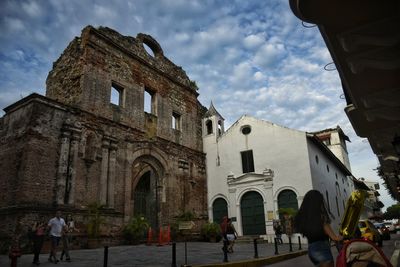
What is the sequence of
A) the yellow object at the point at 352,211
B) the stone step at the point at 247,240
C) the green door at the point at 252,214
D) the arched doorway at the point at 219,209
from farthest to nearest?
the arched doorway at the point at 219,209, the green door at the point at 252,214, the stone step at the point at 247,240, the yellow object at the point at 352,211

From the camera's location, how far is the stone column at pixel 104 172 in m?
15.0

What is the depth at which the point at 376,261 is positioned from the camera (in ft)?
11.7

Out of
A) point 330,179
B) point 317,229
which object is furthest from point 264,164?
point 317,229

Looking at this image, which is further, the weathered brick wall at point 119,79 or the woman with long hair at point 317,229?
the weathered brick wall at point 119,79

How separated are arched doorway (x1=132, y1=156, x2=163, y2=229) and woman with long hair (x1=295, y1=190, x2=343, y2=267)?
46.5 feet

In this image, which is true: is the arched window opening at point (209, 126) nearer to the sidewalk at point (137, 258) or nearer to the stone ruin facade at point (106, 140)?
the stone ruin facade at point (106, 140)

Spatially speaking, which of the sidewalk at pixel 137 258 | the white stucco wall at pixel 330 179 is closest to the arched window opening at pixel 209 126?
the white stucco wall at pixel 330 179

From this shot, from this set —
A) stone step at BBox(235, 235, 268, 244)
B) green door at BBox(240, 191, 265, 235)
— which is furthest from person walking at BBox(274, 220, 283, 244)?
green door at BBox(240, 191, 265, 235)

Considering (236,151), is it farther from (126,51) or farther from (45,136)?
(45,136)

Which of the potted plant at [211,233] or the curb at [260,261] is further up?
the potted plant at [211,233]

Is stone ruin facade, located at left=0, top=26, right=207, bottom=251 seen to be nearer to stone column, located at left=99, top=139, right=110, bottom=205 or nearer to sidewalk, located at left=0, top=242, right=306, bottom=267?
stone column, located at left=99, top=139, right=110, bottom=205

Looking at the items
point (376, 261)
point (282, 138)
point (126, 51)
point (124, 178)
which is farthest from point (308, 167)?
point (376, 261)

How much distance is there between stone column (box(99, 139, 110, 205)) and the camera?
589 inches

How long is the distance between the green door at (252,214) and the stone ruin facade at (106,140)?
2.64 m
